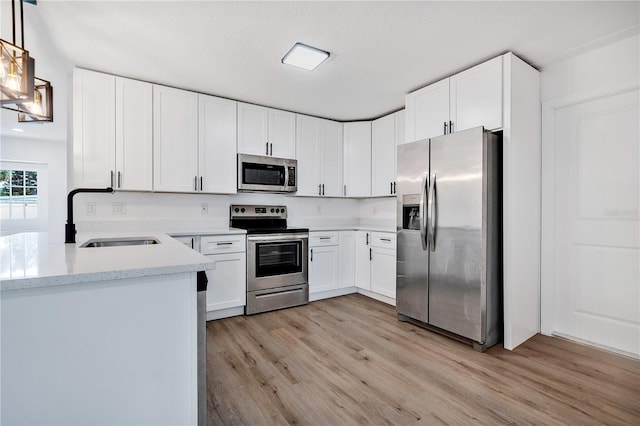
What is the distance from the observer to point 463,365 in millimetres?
2250

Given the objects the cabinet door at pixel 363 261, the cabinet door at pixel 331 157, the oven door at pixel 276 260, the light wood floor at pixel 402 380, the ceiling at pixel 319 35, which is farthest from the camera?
the cabinet door at pixel 331 157

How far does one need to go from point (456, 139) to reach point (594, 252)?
4.81 ft

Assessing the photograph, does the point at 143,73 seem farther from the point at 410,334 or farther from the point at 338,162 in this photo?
the point at 410,334

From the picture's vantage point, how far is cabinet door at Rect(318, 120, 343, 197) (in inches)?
166

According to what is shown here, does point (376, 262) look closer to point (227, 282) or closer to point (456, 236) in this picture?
point (456, 236)

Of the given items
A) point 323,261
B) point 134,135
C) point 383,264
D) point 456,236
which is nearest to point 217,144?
point 134,135

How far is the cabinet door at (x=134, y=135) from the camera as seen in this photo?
2949 millimetres

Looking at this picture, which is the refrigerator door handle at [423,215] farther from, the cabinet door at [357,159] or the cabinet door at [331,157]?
the cabinet door at [331,157]

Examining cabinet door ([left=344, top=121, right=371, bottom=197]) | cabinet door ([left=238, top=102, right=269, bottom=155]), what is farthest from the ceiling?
cabinet door ([left=344, top=121, right=371, bottom=197])

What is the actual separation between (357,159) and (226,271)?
2283 mm

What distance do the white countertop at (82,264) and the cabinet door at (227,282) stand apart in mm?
1716

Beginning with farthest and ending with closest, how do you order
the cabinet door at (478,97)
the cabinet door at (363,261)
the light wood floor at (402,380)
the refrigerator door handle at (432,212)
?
1. the cabinet door at (363,261)
2. the refrigerator door handle at (432,212)
3. the cabinet door at (478,97)
4. the light wood floor at (402,380)

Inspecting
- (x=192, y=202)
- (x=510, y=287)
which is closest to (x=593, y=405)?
(x=510, y=287)

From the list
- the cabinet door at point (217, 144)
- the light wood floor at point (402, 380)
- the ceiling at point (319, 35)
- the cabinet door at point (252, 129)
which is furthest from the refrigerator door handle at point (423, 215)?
the cabinet door at point (217, 144)
